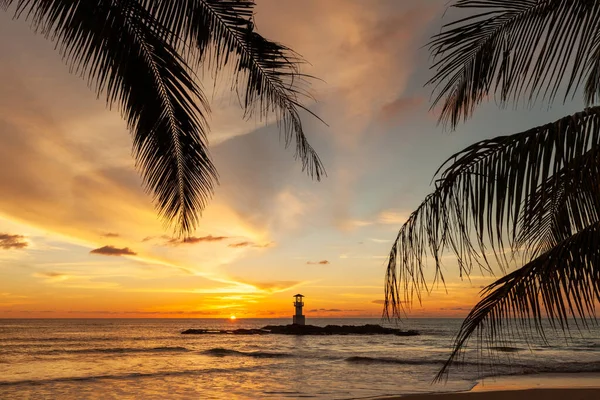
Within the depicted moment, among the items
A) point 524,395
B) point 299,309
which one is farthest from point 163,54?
point 299,309

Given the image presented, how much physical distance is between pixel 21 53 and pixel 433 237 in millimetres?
6176

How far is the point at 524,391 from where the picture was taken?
14141 mm

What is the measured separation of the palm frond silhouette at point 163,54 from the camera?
3.92 metres

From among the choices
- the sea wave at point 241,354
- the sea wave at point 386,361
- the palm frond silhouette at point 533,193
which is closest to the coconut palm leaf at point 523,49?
the palm frond silhouette at point 533,193

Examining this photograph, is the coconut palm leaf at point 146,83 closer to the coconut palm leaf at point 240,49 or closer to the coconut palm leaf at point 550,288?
the coconut palm leaf at point 240,49

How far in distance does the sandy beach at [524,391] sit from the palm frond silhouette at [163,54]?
10914mm

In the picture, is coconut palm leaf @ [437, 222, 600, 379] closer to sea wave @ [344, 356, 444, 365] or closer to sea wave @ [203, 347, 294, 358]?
sea wave @ [344, 356, 444, 365]

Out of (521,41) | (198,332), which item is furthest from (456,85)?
(198,332)

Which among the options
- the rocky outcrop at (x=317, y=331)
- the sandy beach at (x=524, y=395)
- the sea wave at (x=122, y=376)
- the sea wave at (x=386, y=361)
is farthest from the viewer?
the rocky outcrop at (x=317, y=331)

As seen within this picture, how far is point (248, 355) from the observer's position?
106 feet

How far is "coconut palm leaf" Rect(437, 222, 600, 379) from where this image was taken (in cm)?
227

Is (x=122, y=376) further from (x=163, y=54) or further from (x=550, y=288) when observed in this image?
(x=550, y=288)

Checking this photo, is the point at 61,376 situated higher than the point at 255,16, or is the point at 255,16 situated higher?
the point at 255,16

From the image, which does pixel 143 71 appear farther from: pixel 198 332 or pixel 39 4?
pixel 198 332
